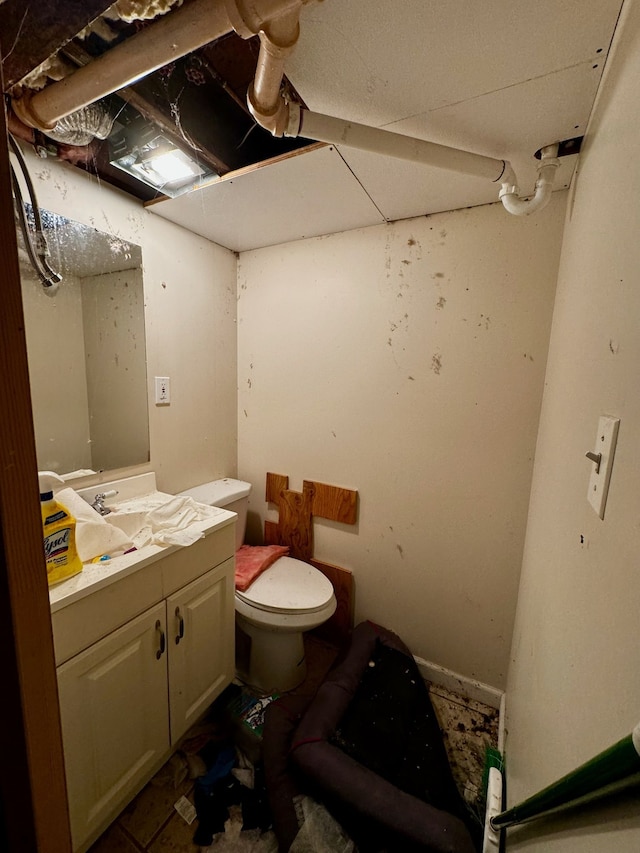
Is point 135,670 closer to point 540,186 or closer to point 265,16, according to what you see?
point 265,16

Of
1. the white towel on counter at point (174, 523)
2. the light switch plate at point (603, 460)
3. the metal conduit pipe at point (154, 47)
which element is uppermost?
the metal conduit pipe at point (154, 47)

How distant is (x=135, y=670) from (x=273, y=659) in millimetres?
625

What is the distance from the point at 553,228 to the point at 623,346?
100 cm

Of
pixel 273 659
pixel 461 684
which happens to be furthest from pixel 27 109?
pixel 461 684

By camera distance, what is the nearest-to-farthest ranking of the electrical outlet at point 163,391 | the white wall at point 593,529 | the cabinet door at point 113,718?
1. the white wall at point 593,529
2. the cabinet door at point 113,718
3. the electrical outlet at point 163,391

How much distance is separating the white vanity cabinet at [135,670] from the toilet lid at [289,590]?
164mm

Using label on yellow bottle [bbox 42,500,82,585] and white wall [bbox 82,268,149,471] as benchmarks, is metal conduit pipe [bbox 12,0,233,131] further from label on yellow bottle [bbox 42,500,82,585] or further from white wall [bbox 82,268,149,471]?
label on yellow bottle [bbox 42,500,82,585]

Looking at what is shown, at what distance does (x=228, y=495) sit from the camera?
1.56m

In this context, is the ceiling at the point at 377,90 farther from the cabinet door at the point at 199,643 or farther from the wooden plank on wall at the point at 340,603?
the wooden plank on wall at the point at 340,603

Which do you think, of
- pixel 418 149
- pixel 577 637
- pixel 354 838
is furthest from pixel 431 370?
pixel 354 838

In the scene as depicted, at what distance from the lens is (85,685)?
83 centimetres

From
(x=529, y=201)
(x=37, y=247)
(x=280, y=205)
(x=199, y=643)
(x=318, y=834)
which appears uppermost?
(x=280, y=205)

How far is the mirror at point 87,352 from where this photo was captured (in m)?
1.05

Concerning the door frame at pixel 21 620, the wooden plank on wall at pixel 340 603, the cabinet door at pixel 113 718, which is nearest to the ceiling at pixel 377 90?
the door frame at pixel 21 620
